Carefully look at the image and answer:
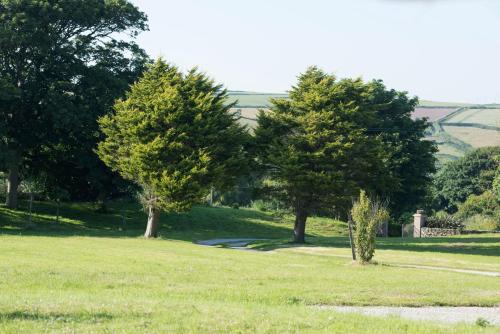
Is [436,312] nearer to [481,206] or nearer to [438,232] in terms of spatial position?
[438,232]

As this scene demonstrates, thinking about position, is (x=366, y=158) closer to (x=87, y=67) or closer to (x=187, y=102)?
(x=187, y=102)

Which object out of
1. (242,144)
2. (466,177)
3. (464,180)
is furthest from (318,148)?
(466,177)

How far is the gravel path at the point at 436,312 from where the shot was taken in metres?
14.4

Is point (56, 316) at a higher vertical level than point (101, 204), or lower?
lower

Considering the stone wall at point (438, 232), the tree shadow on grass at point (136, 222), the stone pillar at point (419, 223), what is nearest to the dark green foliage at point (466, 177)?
the stone pillar at point (419, 223)

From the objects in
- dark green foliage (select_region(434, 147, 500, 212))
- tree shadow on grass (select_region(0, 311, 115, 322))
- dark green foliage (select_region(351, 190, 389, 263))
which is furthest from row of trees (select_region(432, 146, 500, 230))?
tree shadow on grass (select_region(0, 311, 115, 322))

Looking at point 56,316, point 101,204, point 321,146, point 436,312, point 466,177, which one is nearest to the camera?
point 56,316

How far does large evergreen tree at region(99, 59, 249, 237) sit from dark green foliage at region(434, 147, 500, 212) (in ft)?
212

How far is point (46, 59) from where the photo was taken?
179 ft

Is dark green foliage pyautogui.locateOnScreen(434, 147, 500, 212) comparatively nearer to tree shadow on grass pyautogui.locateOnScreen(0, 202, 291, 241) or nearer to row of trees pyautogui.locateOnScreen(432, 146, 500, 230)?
row of trees pyautogui.locateOnScreen(432, 146, 500, 230)

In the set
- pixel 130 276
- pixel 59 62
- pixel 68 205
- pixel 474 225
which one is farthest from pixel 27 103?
pixel 474 225

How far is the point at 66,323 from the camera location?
36.8 ft

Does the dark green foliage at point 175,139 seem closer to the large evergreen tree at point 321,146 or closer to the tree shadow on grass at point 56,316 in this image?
the large evergreen tree at point 321,146

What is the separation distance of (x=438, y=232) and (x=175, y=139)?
1329 inches
